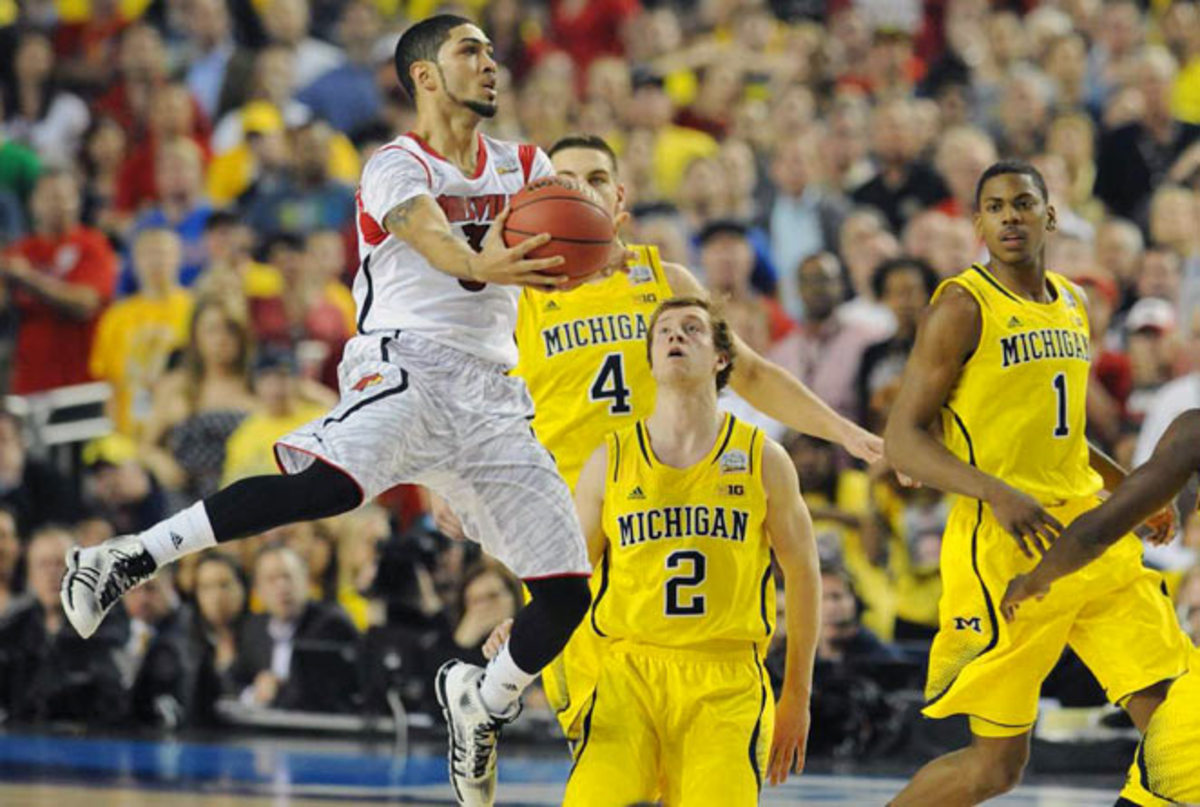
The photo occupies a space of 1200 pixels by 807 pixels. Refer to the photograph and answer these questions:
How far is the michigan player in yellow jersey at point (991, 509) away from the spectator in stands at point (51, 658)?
5.29 metres

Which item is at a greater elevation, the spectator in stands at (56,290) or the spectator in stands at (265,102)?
the spectator in stands at (265,102)

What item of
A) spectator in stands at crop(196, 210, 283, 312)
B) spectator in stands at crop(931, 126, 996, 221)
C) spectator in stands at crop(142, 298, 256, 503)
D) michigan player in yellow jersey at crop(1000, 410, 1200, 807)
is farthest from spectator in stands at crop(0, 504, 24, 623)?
michigan player in yellow jersey at crop(1000, 410, 1200, 807)

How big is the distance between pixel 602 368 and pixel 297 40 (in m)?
9.34

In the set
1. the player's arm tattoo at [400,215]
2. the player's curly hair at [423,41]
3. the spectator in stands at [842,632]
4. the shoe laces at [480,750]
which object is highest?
the player's curly hair at [423,41]

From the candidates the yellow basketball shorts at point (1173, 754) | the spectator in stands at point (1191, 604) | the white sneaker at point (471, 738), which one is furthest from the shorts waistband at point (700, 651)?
the spectator in stands at point (1191, 604)

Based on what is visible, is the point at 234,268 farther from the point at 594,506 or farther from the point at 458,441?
the point at 458,441

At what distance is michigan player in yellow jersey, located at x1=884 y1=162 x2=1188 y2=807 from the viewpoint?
708 centimetres

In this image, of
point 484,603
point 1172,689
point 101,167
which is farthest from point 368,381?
point 101,167

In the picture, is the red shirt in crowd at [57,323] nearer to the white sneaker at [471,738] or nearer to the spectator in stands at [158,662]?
the spectator in stands at [158,662]

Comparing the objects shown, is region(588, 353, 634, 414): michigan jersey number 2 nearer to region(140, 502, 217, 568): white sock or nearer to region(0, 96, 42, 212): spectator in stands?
region(140, 502, 217, 568): white sock

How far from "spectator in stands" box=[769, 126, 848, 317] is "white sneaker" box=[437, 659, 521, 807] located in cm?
672

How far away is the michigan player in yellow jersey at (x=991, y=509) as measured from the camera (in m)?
7.08

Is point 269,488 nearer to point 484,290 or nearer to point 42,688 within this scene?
point 484,290

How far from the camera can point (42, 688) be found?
11.4 meters
